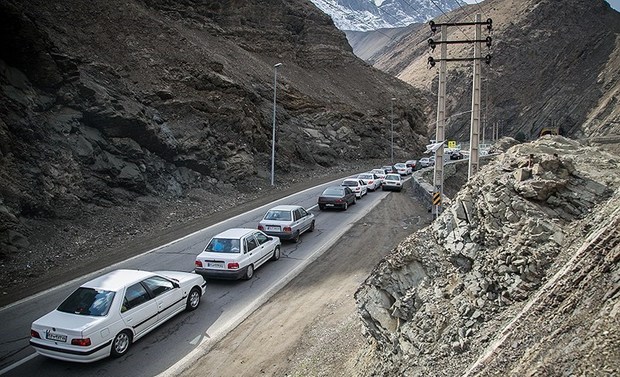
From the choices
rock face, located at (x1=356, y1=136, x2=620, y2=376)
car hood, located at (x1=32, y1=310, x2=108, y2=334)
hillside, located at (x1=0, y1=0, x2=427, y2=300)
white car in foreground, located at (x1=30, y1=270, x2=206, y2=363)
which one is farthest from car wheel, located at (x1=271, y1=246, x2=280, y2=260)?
rock face, located at (x1=356, y1=136, x2=620, y2=376)

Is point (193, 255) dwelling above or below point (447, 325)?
below

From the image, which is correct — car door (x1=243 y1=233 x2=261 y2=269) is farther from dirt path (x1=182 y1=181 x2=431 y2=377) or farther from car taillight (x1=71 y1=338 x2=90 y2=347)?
car taillight (x1=71 y1=338 x2=90 y2=347)

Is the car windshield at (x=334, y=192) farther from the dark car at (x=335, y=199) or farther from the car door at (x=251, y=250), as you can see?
the car door at (x=251, y=250)

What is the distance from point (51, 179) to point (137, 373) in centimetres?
1180

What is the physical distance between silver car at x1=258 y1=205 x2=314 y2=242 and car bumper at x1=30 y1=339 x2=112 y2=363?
28.1 feet

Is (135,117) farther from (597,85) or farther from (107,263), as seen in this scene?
(597,85)

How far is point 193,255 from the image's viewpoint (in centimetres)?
1451

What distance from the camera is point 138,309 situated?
8523mm

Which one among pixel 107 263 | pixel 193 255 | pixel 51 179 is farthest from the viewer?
pixel 51 179

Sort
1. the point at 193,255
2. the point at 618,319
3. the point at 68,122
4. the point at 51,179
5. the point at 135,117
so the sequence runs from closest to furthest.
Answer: the point at 618,319 → the point at 193,255 → the point at 51,179 → the point at 68,122 → the point at 135,117

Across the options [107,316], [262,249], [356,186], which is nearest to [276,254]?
[262,249]

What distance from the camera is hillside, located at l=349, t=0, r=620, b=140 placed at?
8325 centimetres

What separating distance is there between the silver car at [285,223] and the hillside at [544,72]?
7948 centimetres

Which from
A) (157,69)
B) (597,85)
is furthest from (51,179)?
(597,85)
